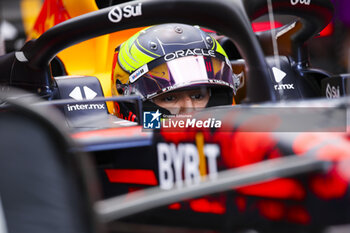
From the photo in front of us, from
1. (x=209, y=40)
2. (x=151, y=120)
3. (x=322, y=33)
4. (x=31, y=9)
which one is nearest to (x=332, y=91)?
(x=322, y=33)

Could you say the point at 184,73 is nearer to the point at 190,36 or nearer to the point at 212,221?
the point at 190,36

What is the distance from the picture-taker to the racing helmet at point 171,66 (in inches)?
50.4

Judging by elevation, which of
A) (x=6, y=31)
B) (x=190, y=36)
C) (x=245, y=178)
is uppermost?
(x=6, y=31)

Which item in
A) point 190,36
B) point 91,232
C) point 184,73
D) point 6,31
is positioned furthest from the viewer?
point 6,31

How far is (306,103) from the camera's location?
25.1 inches

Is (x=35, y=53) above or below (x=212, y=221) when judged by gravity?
above

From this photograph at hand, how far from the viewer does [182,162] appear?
66cm

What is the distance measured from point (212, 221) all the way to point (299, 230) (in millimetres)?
149

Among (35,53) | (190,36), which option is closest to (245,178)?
Result: (35,53)

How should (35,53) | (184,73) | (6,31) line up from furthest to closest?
(6,31) < (184,73) < (35,53)

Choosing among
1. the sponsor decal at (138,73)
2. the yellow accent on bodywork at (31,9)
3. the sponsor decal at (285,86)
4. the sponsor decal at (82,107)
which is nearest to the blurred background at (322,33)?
the yellow accent on bodywork at (31,9)

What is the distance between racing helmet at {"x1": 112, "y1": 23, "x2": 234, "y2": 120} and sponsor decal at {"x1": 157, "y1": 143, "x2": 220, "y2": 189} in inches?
21.3

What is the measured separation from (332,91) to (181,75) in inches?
18.9

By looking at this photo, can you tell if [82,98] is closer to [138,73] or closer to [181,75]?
[138,73]
